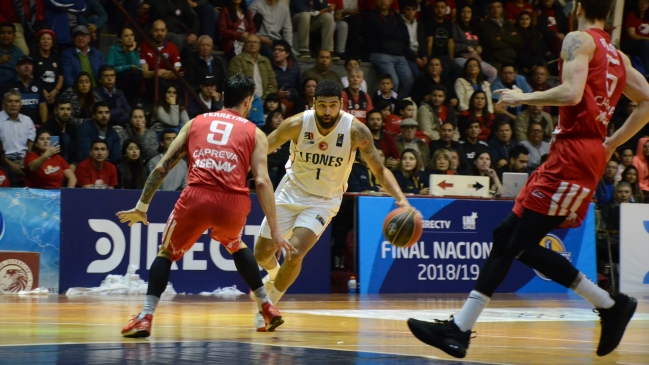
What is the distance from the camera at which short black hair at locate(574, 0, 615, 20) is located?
5547 millimetres

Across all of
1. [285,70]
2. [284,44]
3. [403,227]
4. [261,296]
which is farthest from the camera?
[285,70]

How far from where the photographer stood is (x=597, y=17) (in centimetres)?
560

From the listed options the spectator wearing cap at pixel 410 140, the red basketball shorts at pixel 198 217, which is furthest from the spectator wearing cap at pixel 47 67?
the red basketball shorts at pixel 198 217

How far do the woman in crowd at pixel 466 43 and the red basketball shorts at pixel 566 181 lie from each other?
1268cm

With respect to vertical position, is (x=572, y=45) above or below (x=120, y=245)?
above

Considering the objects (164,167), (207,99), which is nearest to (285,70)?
(207,99)

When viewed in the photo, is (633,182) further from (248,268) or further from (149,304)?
(149,304)

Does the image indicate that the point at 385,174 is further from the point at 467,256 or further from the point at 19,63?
the point at 19,63

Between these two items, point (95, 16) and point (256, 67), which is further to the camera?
point (256, 67)

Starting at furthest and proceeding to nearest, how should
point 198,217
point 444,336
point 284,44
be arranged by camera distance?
point 284,44 < point 198,217 < point 444,336

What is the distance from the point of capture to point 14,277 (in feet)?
37.3

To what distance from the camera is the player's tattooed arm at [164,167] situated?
6.59m

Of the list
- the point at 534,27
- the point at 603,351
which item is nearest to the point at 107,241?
the point at 603,351

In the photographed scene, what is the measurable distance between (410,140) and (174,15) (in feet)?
14.6
